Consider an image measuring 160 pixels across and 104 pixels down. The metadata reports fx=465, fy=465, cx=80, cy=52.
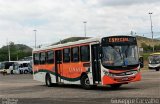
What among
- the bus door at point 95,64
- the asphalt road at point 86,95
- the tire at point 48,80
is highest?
the bus door at point 95,64

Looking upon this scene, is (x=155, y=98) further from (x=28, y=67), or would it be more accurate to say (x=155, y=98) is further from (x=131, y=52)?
(x=28, y=67)

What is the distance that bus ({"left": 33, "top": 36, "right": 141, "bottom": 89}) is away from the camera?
79.0 ft

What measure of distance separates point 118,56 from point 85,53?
→ 102 inches

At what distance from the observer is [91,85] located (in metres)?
25.9

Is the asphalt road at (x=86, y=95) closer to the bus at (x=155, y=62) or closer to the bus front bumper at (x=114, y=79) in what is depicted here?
the bus front bumper at (x=114, y=79)

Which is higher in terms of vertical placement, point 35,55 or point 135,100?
point 35,55

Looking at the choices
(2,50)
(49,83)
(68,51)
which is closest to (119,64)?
(68,51)

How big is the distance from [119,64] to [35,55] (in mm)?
12658

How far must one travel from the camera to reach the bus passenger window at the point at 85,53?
1018 inches

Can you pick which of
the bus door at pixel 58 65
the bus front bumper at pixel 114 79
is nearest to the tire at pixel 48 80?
the bus door at pixel 58 65

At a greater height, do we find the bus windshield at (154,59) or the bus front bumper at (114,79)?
the bus windshield at (154,59)

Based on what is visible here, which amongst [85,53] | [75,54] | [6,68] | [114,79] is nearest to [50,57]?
[75,54]

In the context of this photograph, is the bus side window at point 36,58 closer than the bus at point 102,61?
No

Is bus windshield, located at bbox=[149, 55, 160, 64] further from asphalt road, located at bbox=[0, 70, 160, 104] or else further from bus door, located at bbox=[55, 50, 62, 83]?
asphalt road, located at bbox=[0, 70, 160, 104]
